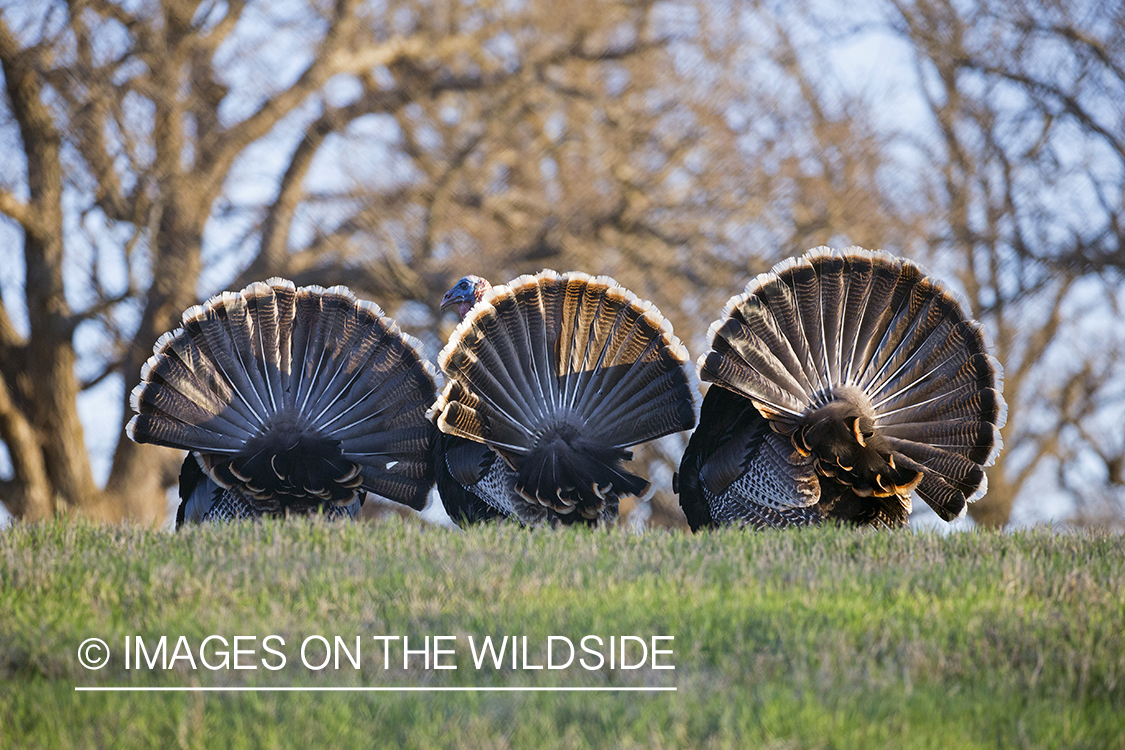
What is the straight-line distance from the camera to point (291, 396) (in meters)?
6.84

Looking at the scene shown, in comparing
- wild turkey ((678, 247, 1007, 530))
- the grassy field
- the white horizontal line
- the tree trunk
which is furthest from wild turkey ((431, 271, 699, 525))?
the tree trunk

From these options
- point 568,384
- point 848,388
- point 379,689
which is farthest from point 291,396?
point 379,689

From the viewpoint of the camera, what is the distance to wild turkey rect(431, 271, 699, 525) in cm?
638

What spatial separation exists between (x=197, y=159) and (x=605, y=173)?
5182 millimetres

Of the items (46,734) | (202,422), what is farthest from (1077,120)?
(46,734)

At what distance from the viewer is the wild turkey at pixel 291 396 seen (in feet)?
22.1

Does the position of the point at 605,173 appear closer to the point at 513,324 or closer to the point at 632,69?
the point at 632,69

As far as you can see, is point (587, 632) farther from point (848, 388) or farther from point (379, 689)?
point (848, 388)

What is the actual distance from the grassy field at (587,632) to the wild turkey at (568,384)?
2.67 feet

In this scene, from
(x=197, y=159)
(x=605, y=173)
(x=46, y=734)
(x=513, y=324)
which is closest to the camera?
(x=46, y=734)

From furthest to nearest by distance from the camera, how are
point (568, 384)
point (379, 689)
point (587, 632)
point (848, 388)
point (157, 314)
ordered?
point (157, 314) < point (568, 384) < point (848, 388) < point (587, 632) < point (379, 689)

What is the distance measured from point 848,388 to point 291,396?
3246 millimetres

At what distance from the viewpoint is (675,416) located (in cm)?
646

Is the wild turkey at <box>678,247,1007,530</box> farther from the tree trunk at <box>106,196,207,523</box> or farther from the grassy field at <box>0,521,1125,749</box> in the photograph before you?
the tree trunk at <box>106,196,207,523</box>
